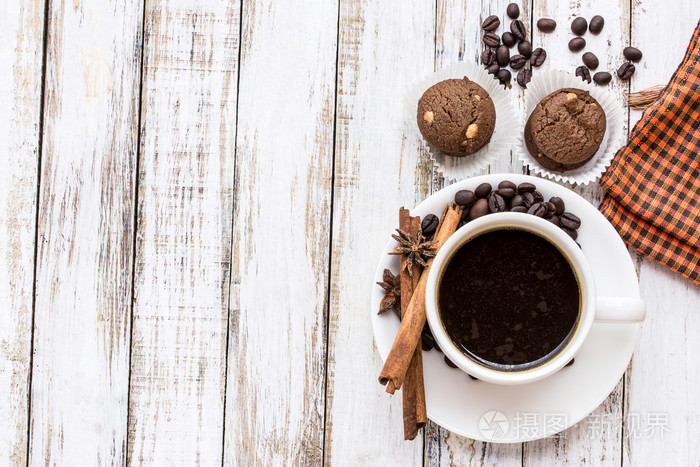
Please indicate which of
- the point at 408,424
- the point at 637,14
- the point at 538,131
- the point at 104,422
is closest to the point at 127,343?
the point at 104,422

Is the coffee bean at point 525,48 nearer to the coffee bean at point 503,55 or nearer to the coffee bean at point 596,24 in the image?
the coffee bean at point 503,55

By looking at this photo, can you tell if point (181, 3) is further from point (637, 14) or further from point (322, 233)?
point (637, 14)

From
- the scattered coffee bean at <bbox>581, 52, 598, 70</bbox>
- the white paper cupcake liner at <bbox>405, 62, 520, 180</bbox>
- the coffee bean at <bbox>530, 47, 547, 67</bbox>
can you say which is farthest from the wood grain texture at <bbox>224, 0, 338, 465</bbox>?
the scattered coffee bean at <bbox>581, 52, 598, 70</bbox>

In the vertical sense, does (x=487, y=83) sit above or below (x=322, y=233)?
above

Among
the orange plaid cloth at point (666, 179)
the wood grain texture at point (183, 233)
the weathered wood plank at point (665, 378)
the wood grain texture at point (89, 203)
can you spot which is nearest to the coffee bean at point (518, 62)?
the orange plaid cloth at point (666, 179)

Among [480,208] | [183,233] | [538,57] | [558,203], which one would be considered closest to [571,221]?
[558,203]

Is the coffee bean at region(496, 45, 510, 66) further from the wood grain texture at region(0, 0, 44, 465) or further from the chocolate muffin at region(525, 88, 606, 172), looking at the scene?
the wood grain texture at region(0, 0, 44, 465)
